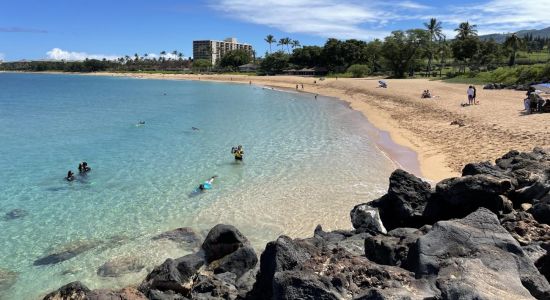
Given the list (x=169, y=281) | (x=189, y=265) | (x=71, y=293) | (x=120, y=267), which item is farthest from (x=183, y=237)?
(x=71, y=293)

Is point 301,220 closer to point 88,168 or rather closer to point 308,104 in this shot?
point 88,168

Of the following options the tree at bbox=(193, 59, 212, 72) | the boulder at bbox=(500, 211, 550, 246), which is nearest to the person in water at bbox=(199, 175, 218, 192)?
the boulder at bbox=(500, 211, 550, 246)

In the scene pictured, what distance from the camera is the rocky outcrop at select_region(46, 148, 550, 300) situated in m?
5.44

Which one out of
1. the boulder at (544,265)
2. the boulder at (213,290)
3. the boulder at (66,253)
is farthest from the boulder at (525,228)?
the boulder at (66,253)

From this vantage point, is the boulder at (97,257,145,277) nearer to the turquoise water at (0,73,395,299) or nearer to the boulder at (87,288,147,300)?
the turquoise water at (0,73,395,299)

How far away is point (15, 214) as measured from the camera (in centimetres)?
1605

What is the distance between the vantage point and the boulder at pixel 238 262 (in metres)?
9.68

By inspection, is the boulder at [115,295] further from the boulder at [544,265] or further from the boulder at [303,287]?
the boulder at [544,265]

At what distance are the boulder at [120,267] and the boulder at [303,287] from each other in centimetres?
697

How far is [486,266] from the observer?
5.68 m

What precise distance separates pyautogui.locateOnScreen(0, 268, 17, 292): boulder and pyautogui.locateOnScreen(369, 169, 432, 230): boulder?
9.63 m

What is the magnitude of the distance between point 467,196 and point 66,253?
11.0 metres

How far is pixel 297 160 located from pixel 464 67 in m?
81.7

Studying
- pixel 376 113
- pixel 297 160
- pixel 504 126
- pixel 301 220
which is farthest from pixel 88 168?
pixel 376 113
